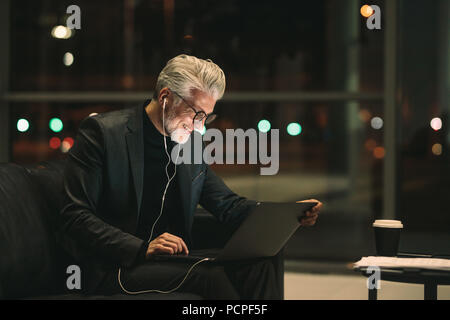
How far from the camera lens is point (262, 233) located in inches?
81.7

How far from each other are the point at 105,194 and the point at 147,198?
0.16m

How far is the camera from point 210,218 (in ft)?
8.92

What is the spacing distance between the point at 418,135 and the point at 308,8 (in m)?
1.19

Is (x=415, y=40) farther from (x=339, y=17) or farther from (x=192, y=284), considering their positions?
(x=192, y=284)

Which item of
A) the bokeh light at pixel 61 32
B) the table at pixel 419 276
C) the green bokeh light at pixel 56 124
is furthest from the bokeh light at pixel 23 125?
the table at pixel 419 276

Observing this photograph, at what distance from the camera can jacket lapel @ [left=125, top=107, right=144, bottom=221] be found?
2.32 m

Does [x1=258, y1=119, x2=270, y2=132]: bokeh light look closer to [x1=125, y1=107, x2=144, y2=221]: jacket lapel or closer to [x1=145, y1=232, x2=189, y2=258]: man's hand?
[x1=125, y1=107, x2=144, y2=221]: jacket lapel

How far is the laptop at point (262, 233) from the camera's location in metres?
2.04
